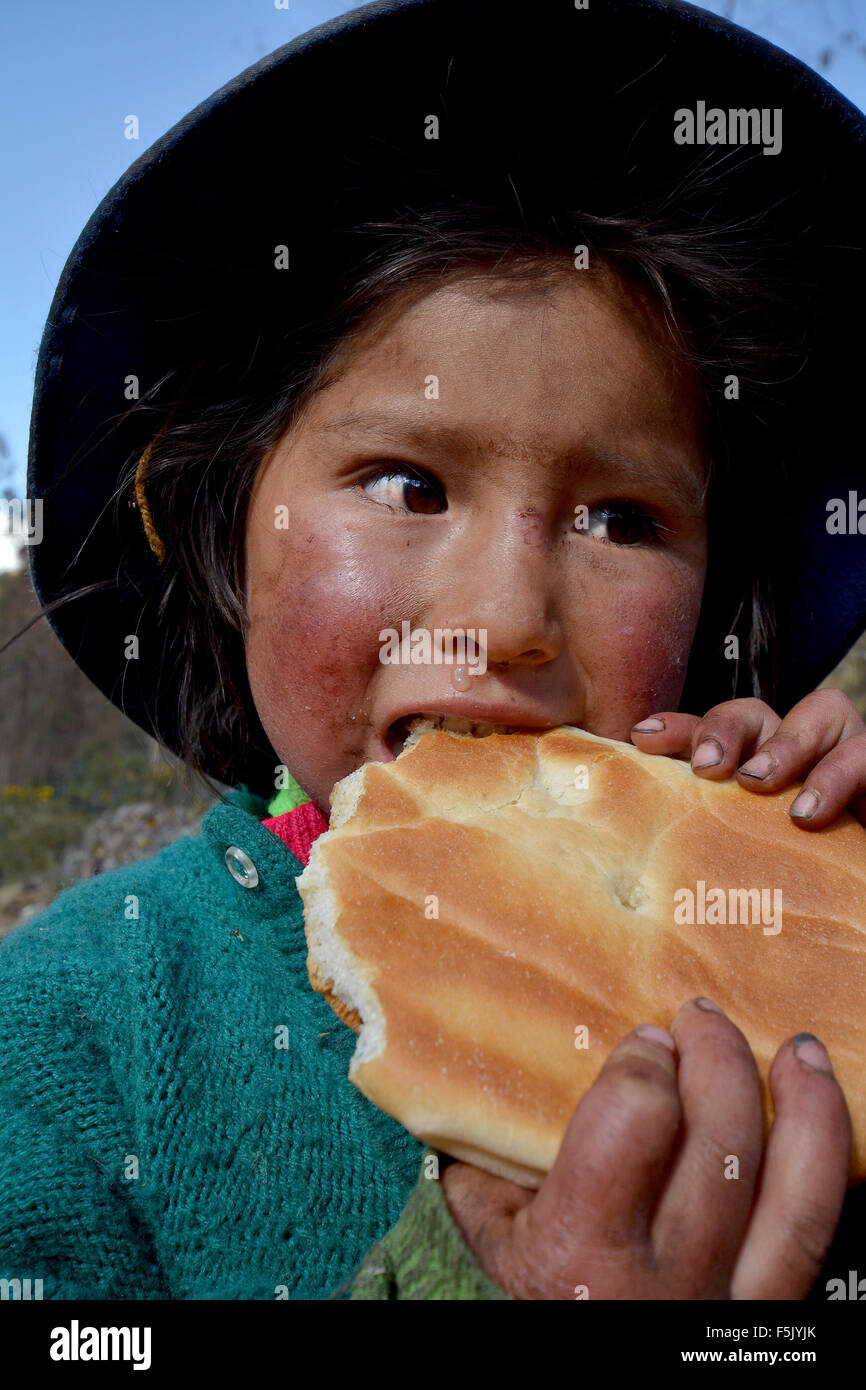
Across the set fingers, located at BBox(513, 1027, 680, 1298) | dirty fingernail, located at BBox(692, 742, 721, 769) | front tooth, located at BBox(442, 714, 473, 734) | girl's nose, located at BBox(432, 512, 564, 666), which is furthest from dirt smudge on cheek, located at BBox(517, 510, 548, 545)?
fingers, located at BBox(513, 1027, 680, 1298)

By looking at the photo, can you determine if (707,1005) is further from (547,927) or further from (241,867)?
(241,867)

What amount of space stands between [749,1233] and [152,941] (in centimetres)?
120

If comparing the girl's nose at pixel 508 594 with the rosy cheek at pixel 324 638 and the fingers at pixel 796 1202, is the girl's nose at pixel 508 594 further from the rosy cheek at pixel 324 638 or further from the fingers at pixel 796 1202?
the fingers at pixel 796 1202

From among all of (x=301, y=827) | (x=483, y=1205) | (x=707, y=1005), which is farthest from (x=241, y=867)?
(x=707, y=1005)

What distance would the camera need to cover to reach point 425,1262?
1.14m

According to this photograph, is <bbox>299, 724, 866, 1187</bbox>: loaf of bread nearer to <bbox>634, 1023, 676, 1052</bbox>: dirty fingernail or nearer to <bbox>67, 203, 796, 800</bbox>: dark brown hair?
<bbox>634, 1023, 676, 1052</bbox>: dirty fingernail

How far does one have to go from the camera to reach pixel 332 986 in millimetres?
1203

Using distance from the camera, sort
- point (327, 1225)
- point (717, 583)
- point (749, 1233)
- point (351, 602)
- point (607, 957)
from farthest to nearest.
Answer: point (717, 583), point (351, 602), point (327, 1225), point (607, 957), point (749, 1233)

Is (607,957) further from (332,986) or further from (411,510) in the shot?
(411,510)

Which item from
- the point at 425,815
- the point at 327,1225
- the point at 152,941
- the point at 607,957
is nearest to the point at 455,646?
the point at 425,815

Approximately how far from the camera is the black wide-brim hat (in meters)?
1.81

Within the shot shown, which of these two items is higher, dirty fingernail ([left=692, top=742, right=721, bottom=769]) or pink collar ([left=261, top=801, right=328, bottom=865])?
dirty fingernail ([left=692, top=742, right=721, bottom=769])

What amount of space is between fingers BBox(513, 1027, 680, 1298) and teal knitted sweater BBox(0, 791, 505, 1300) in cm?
49

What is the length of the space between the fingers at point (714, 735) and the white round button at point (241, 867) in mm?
827
